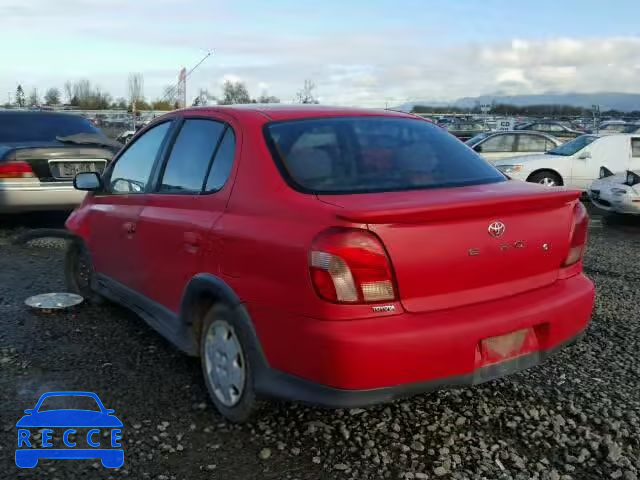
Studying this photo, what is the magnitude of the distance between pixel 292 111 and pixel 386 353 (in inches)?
62.9

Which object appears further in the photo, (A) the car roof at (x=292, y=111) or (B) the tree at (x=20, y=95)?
(B) the tree at (x=20, y=95)

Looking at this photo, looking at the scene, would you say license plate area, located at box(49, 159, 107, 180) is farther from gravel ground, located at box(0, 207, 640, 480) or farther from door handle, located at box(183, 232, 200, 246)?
door handle, located at box(183, 232, 200, 246)

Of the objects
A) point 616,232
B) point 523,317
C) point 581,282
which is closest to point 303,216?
point 523,317

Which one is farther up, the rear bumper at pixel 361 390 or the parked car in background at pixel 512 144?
the parked car in background at pixel 512 144

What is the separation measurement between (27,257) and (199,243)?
458cm

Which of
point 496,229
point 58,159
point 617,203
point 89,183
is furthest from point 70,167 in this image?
point 617,203

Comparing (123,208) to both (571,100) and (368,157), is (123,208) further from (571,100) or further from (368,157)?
(571,100)

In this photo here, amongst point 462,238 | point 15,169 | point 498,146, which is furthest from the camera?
point 498,146

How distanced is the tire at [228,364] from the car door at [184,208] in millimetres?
301

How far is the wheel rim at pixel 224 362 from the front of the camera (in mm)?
3225

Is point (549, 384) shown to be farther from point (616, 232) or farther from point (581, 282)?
point (616, 232)

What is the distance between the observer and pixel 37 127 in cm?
949

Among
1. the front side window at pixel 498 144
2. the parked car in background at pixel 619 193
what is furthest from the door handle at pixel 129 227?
the front side window at pixel 498 144

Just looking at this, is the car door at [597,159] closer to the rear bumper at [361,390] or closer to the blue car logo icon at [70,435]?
the rear bumper at [361,390]
